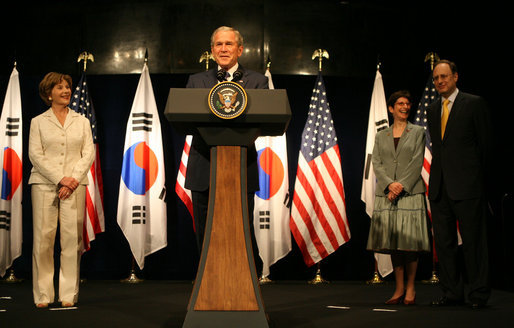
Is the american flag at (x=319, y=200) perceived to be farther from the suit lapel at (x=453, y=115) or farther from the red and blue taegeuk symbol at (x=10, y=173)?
the red and blue taegeuk symbol at (x=10, y=173)

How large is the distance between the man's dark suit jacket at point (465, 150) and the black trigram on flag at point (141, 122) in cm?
301

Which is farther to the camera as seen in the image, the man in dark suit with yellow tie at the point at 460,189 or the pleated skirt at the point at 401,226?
the pleated skirt at the point at 401,226

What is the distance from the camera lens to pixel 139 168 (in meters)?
5.41

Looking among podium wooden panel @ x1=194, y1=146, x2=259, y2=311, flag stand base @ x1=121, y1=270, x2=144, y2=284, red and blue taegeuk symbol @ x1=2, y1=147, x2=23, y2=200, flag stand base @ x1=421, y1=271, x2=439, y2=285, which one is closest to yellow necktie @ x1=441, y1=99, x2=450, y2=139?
podium wooden panel @ x1=194, y1=146, x2=259, y2=311

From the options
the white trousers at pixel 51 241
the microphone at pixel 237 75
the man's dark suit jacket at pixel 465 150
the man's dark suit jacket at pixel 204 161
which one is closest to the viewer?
the microphone at pixel 237 75

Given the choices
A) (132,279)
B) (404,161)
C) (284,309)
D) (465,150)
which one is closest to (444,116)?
(465,150)

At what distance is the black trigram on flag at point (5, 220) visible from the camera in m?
5.27

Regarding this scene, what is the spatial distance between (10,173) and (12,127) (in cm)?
47

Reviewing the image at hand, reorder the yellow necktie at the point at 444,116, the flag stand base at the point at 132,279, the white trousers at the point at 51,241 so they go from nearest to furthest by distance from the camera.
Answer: the white trousers at the point at 51,241, the yellow necktie at the point at 444,116, the flag stand base at the point at 132,279

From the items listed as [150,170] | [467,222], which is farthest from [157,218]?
[467,222]

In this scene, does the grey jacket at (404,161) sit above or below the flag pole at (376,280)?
above

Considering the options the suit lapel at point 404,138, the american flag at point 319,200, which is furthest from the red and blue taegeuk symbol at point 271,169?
the suit lapel at point 404,138

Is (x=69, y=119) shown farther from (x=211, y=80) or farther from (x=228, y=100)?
(x=228, y=100)

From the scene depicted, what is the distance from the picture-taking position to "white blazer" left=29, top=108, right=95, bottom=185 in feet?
11.3
